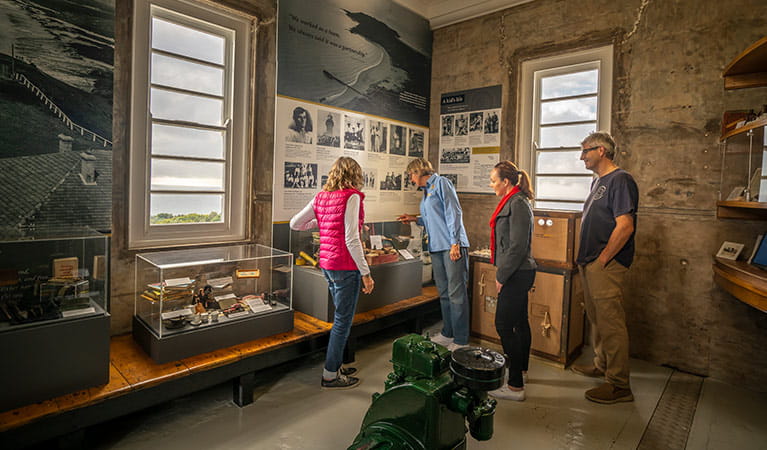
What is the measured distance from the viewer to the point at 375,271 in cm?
434

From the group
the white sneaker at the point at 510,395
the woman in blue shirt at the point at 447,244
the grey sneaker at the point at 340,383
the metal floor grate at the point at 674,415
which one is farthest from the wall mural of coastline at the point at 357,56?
the metal floor grate at the point at 674,415

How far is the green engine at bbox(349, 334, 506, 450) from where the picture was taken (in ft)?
5.89

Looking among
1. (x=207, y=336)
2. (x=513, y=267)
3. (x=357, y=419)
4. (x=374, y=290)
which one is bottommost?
(x=357, y=419)

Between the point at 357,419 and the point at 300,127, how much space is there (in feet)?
9.57

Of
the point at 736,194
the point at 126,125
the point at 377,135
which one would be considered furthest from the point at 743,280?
the point at 126,125

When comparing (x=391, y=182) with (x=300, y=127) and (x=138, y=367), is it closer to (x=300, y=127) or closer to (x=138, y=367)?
(x=300, y=127)

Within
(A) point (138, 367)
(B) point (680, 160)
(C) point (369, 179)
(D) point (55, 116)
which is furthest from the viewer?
(C) point (369, 179)

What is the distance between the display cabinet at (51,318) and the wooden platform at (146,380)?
11cm

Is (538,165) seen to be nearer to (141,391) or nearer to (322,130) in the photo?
(322,130)

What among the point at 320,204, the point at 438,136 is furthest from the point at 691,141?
the point at 320,204

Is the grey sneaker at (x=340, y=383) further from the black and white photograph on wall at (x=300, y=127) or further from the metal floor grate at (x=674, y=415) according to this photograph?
the black and white photograph on wall at (x=300, y=127)

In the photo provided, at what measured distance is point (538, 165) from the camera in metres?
5.06

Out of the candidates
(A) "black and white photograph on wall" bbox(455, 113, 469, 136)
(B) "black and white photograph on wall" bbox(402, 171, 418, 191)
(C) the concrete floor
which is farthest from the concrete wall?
(B) "black and white photograph on wall" bbox(402, 171, 418, 191)

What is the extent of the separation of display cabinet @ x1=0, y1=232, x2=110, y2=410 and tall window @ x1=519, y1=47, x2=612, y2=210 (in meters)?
4.51
